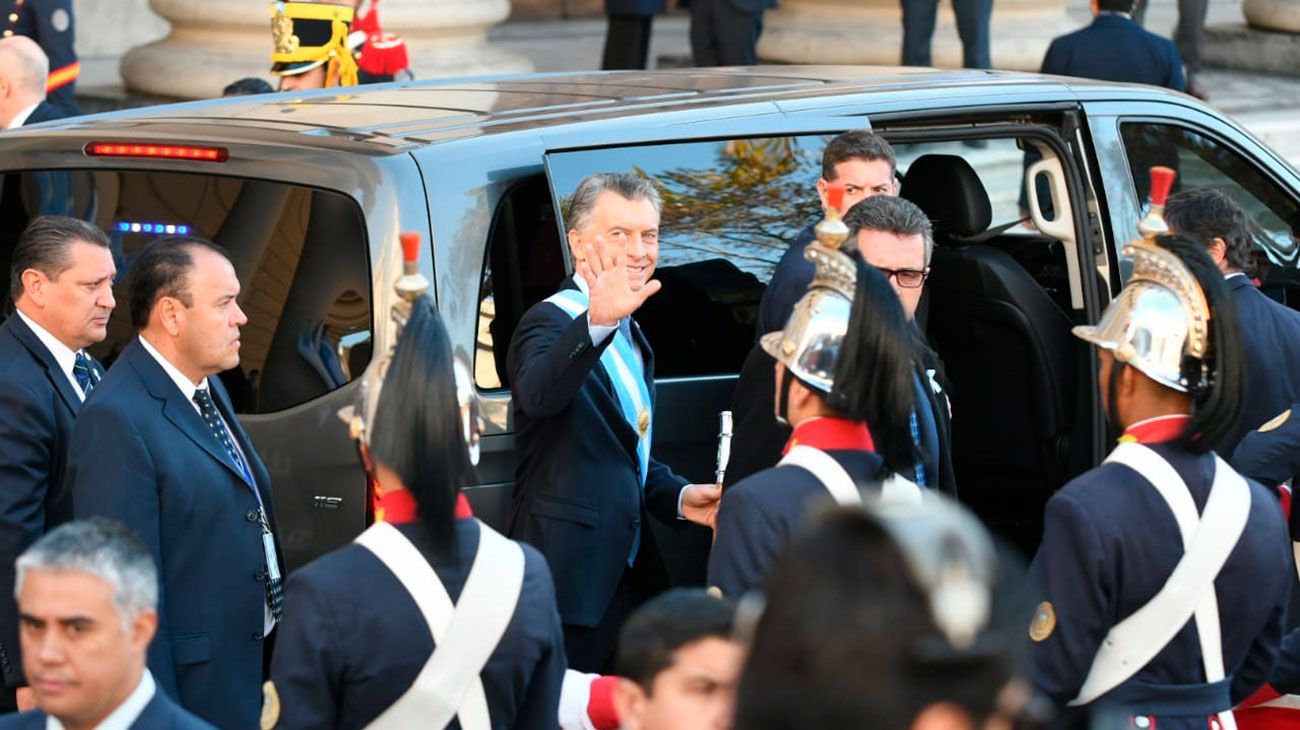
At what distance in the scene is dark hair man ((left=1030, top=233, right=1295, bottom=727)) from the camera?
11.8 feet

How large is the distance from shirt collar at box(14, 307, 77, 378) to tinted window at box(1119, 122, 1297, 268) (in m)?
3.08

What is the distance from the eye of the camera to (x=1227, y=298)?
3.74 m

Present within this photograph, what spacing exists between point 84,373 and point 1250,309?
9.96 feet

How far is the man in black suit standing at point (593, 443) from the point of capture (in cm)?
448

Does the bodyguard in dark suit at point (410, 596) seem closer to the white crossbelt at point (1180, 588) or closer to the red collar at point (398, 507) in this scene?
the red collar at point (398, 507)

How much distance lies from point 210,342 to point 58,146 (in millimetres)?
1145

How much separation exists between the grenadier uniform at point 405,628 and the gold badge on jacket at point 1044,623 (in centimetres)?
96

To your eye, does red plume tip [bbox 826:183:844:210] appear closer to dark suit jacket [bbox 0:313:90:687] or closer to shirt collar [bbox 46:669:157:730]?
A: shirt collar [bbox 46:669:157:730]

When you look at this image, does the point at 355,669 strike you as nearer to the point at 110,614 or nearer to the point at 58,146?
the point at 110,614

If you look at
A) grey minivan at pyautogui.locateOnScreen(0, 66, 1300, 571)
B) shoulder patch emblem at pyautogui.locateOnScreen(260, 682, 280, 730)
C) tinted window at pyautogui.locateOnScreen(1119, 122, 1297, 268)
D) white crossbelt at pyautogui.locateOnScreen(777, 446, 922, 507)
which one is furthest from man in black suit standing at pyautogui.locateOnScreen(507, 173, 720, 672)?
tinted window at pyautogui.locateOnScreen(1119, 122, 1297, 268)

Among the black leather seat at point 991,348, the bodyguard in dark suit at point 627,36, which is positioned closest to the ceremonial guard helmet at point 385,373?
the black leather seat at point 991,348

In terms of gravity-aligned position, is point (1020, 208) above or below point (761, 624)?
below

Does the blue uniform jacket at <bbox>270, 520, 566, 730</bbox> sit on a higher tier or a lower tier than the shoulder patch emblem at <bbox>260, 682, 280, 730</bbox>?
higher

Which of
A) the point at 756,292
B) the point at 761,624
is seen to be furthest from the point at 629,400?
the point at 761,624
